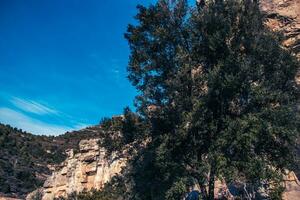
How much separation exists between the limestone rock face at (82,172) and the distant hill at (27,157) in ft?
31.2

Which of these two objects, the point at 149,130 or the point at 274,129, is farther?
the point at 149,130

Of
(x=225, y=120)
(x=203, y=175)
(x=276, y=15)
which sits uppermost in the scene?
(x=276, y=15)

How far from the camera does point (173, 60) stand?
75.4 ft

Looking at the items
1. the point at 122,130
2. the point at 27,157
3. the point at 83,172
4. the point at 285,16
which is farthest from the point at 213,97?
the point at 27,157

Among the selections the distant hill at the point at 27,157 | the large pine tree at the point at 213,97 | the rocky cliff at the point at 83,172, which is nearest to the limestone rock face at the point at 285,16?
the large pine tree at the point at 213,97

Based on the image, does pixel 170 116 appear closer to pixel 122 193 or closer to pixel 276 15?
pixel 122 193

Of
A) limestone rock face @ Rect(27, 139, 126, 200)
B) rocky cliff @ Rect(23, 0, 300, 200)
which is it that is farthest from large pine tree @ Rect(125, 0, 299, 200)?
limestone rock face @ Rect(27, 139, 126, 200)

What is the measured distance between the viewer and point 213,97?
2130 centimetres

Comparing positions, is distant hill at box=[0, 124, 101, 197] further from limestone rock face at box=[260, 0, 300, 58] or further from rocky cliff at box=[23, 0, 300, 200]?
limestone rock face at box=[260, 0, 300, 58]

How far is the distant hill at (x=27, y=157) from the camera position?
97188 millimetres

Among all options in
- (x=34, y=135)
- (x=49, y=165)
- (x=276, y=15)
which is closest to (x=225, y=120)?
(x=276, y=15)

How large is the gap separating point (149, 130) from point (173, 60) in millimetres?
4516

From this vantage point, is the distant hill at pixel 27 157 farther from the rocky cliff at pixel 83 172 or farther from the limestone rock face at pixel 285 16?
the limestone rock face at pixel 285 16

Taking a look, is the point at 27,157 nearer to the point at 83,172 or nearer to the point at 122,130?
the point at 83,172
